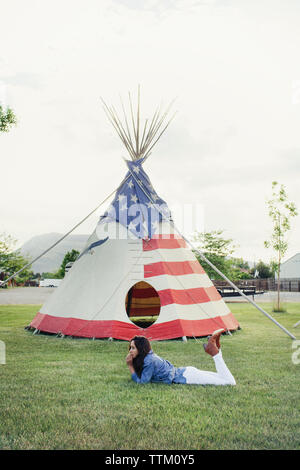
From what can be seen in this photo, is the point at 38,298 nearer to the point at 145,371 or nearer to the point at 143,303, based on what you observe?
the point at 143,303

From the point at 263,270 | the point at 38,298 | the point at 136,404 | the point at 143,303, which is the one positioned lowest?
the point at 38,298

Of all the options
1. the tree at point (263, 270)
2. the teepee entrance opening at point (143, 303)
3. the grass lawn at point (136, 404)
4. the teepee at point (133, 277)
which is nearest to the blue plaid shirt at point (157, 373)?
the grass lawn at point (136, 404)

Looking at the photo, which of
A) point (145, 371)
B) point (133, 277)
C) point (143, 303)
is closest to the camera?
point (145, 371)

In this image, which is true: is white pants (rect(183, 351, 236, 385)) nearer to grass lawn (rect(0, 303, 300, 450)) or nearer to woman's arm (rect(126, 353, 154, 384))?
grass lawn (rect(0, 303, 300, 450))

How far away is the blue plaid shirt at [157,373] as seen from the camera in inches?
180

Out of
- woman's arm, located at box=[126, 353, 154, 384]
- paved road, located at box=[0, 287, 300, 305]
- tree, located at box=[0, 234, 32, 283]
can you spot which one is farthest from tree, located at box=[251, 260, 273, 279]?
woman's arm, located at box=[126, 353, 154, 384]

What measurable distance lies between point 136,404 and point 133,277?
3.85 m

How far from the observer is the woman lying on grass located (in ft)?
14.7

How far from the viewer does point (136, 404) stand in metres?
3.91

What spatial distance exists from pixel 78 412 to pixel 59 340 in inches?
149

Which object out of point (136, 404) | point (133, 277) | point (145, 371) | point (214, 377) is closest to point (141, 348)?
point (145, 371)

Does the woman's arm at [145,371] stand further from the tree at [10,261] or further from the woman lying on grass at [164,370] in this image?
the tree at [10,261]

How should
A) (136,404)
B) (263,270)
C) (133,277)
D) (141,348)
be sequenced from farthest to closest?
(263,270)
(133,277)
(141,348)
(136,404)

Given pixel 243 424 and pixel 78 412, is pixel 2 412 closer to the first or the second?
pixel 78 412
